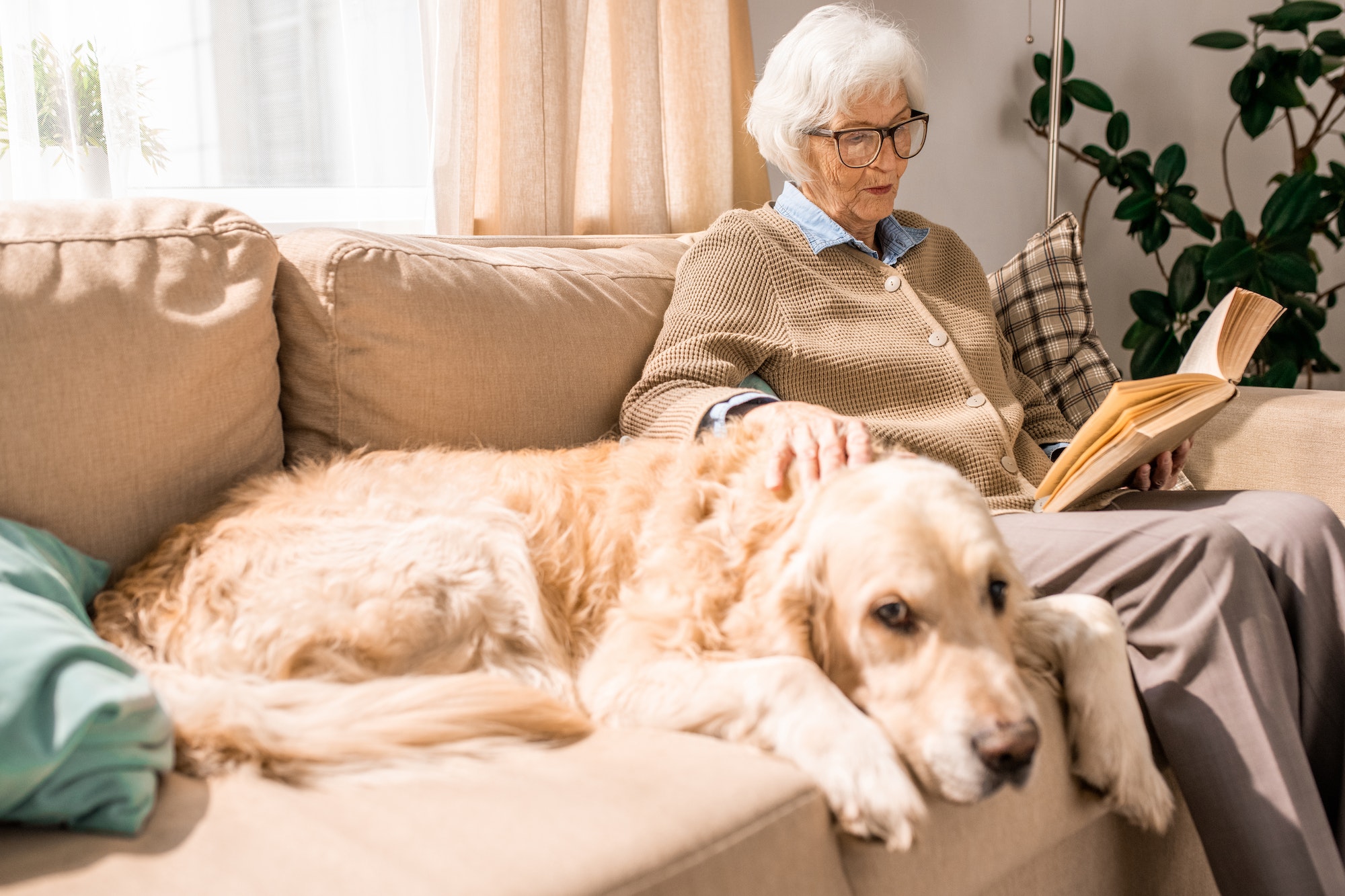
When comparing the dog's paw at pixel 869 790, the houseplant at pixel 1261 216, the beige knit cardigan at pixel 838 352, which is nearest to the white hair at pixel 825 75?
the beige knit cardigan at pixel 838 352

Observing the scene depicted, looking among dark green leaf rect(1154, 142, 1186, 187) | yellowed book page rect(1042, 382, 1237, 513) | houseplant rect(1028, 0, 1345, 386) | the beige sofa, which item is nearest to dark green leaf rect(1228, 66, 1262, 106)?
houseplant rect(1028, 0, 1345, 386)

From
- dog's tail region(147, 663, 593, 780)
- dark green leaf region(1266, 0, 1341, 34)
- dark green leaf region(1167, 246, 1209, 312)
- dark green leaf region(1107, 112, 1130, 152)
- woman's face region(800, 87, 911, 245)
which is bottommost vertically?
dog's tail region(147, 663, 593, 780)

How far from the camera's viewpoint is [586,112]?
2645 millimetres

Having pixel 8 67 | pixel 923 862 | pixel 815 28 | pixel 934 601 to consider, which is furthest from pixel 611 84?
pixel 923 862

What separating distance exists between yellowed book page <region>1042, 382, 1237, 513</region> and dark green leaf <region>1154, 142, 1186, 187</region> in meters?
2.28

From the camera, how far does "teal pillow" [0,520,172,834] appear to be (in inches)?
33.2

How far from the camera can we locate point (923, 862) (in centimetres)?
105

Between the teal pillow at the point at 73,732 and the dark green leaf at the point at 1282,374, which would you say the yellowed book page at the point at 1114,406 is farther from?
the dark green leaf at the point at 1282,374

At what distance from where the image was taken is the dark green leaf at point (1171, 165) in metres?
3.54

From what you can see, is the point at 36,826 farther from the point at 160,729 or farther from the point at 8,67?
the point at 8,67

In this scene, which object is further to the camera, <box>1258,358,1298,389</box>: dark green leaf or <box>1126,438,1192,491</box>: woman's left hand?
<box>1258,358,1298,389</box>: dark green leaf

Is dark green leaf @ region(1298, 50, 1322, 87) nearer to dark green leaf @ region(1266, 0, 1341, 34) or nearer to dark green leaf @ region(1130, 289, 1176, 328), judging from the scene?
dark green leaf @ region(1266, 0, 1341, 34)

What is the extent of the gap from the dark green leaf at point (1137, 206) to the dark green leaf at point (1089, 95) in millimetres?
334

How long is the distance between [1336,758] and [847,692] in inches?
29.6
